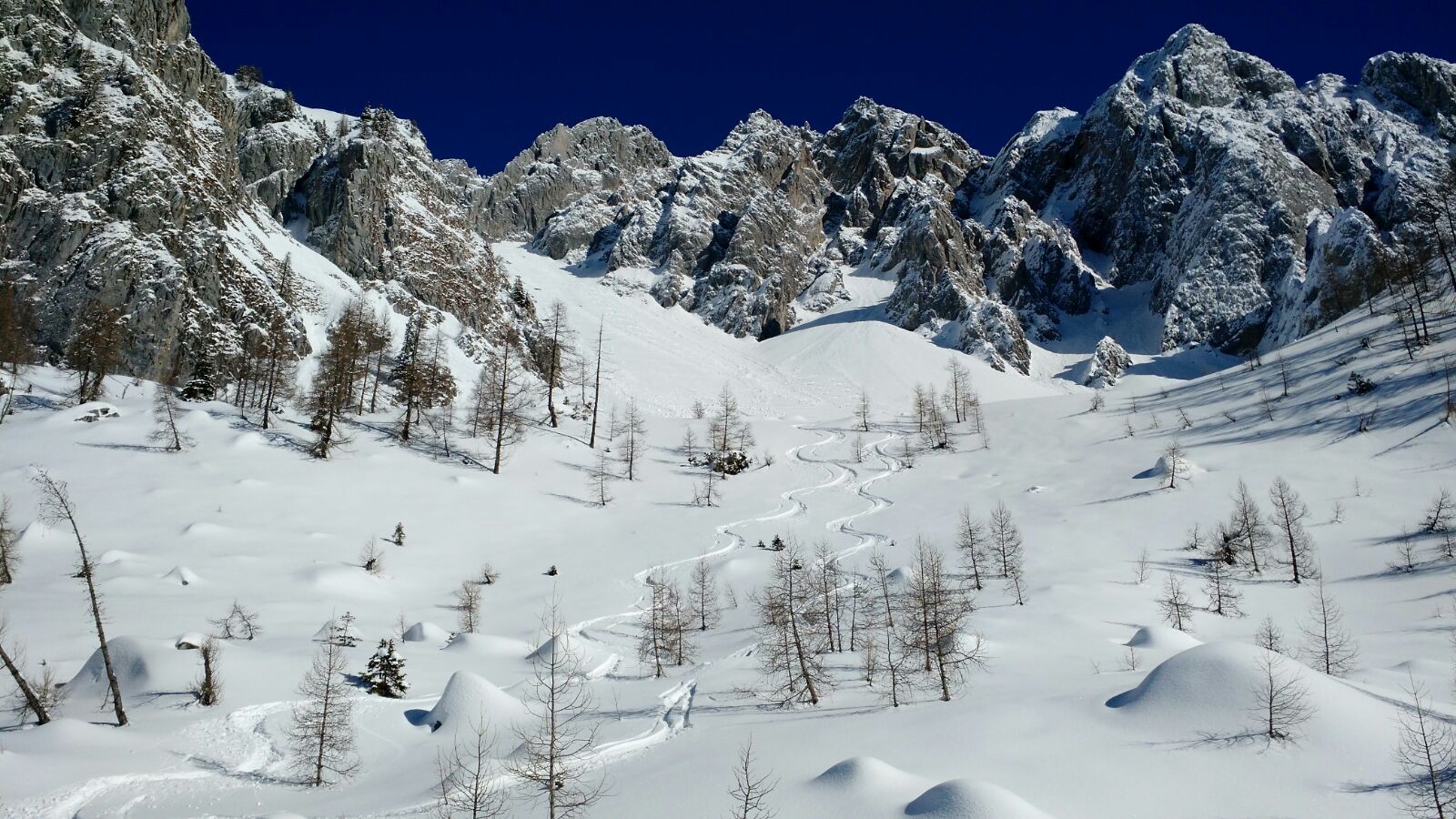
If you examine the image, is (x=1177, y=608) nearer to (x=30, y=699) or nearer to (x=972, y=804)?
(x=972, y=804)

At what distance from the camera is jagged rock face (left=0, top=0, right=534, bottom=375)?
51.5 metres

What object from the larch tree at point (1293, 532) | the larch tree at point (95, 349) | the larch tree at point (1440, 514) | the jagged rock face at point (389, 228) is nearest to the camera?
the larch tree at point (1293, 532)

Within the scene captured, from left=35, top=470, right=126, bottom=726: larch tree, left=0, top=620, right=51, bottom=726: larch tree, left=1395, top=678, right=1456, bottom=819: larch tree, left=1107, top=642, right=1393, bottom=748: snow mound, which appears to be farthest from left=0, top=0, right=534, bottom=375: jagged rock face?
left=1395, top=678, right=1456, bottom=819: larch tree

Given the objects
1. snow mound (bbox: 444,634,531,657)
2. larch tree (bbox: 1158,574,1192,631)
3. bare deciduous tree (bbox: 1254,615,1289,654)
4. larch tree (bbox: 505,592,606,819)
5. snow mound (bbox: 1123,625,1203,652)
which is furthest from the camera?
larch tree (bbox: 1158,574,1192,631)

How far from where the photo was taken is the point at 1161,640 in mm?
22141

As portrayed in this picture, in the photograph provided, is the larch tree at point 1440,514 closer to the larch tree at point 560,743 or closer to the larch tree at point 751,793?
Answer: the larch tree at point 751,793

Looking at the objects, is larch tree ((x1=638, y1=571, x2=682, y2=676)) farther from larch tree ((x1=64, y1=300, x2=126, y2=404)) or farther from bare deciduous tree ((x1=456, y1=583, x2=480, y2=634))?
larch tree ((x1=64, y1=300, x2=126, y2=404))

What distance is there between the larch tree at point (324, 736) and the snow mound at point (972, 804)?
1368cm

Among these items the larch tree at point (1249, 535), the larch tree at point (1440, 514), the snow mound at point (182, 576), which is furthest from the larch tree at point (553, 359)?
the larch tree at point (1440, 514)

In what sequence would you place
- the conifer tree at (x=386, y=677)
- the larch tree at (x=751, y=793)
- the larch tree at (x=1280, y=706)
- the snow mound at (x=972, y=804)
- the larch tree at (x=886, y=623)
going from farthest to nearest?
the conifer tree at (x=386, y=677) < the larch tree at (x=886, y=623) < the larch tree at (x=1280, y=706) < the larch tree at (x=751, y=793) < the snow mound at (x=972, y=804)

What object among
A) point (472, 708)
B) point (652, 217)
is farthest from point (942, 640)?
point (652, 217)

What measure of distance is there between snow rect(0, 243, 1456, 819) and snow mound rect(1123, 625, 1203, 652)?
0.47ft

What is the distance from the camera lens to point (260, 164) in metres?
95.1

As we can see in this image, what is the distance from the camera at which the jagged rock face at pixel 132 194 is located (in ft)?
169
